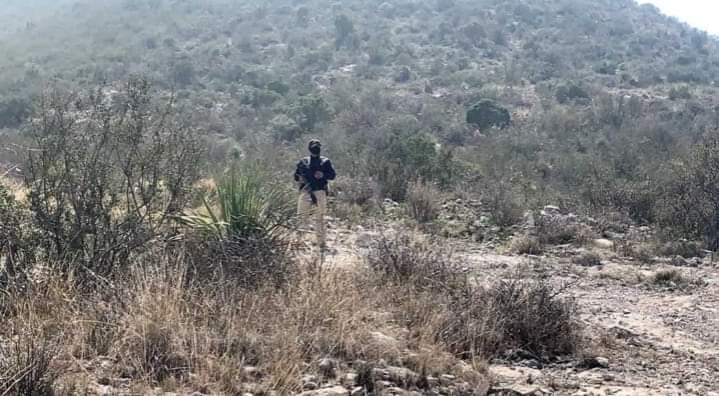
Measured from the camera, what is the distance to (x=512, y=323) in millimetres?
5840

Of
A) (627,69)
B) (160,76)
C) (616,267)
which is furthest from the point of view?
(627,69)

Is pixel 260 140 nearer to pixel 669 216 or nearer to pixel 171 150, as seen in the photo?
pixel 669 216

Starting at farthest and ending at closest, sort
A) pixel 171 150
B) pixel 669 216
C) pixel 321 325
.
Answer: pixel 669 216, pixel 171 150, pixel 321 325

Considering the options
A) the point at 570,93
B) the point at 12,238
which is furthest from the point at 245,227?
the point at 570,93

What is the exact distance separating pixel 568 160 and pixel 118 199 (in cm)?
1533

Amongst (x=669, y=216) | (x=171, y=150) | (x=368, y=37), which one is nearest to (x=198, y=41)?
(x=368, y=37)

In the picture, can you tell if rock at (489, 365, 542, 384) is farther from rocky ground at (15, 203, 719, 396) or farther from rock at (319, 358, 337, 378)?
rock at (319, 358, 337, 378)

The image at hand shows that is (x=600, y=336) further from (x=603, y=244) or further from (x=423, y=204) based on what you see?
(x=423, y=204)

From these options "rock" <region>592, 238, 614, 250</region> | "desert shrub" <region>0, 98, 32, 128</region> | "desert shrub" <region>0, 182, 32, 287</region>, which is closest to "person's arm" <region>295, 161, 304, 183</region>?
"desert shrub" <region>0, 182, 32, 287</region>

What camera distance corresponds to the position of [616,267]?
9852 millimetres

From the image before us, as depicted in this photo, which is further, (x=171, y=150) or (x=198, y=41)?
(x=198, y=41)

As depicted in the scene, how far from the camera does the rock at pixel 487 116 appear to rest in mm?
28031

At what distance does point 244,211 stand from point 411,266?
1.76m

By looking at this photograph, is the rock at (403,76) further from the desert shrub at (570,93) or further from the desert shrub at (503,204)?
the desert shrub at (503,204)
